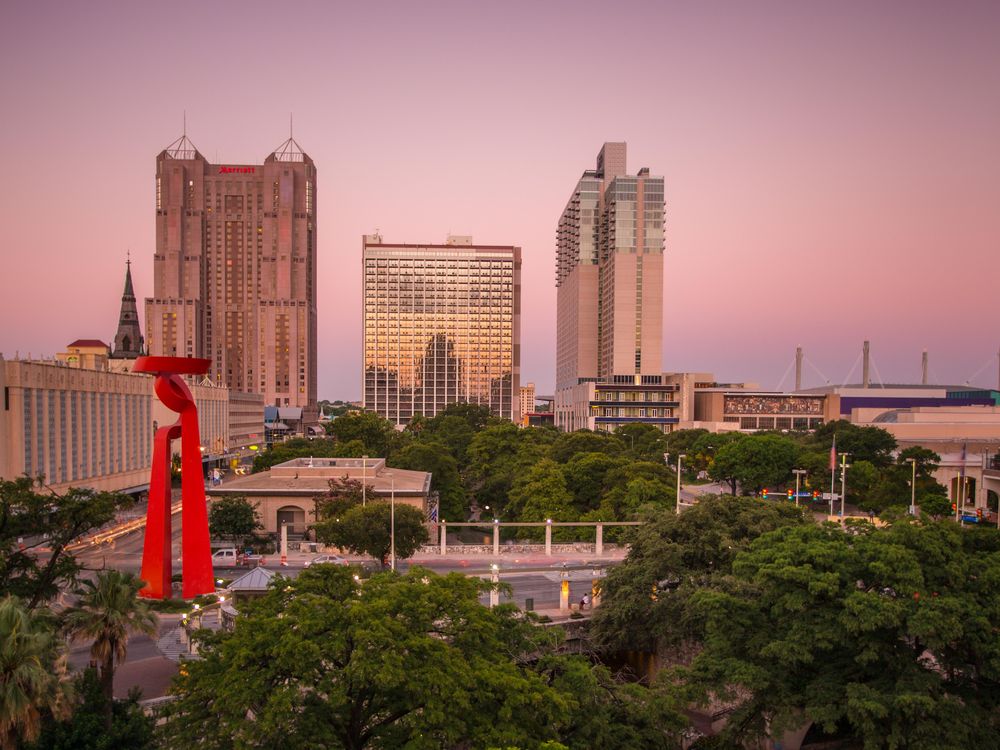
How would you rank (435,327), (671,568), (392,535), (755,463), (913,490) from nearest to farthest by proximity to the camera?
1. (671,568)
2. (392,535)
3. (913,490)
4. (755,463)
5. (435,327)

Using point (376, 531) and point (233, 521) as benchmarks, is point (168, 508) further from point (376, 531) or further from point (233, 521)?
point (233, 521)

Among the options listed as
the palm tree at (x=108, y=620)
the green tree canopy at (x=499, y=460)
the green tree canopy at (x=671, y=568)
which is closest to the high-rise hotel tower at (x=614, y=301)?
the green tree canopy at (x=499, y=460)

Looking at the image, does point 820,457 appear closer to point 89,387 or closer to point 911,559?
point 911,559

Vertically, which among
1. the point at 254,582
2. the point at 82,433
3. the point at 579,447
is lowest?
the point at 579,447

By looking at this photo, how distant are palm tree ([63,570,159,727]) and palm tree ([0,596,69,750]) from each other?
7.40ft

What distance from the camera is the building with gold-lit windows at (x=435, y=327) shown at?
603 ft

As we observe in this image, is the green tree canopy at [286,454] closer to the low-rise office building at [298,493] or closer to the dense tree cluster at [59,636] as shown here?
the low-rise office building at [298,493]

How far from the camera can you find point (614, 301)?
145250 mm

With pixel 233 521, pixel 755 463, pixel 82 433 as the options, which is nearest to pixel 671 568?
pixel 233 521

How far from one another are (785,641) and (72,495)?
24316mm

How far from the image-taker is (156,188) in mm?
189125

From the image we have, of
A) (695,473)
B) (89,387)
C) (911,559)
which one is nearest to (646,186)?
(695,473)

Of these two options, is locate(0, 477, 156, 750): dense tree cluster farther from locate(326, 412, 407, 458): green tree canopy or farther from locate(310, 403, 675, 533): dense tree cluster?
locate(326, 412, 407, 458): green tree canopy

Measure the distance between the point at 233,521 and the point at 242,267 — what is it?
16381cm
